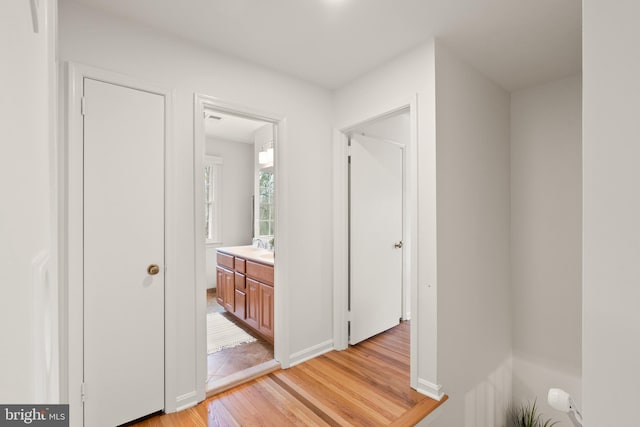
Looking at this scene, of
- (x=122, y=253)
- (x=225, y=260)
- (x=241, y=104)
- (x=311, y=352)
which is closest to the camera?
(x=122, y=253)

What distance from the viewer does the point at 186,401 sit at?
1.95 m

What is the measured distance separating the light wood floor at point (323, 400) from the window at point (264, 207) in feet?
8.78

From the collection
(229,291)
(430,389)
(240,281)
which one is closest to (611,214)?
(430,389)

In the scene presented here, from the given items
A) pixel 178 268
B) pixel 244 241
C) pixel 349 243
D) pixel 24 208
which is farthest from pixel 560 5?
pixel 244 241

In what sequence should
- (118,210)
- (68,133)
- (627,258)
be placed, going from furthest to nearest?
1. (118,210)
2. (68,133)
3. (627,258)

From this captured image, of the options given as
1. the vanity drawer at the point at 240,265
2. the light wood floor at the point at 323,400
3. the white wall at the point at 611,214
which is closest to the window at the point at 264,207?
the vanity drawer at the point at 240,265

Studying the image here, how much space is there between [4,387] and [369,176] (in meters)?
3.00

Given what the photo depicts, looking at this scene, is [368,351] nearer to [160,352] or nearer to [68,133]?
[160,352]

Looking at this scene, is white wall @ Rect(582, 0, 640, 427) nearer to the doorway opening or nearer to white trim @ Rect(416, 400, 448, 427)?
white trim @ Rect(416, 400, 448, 427)

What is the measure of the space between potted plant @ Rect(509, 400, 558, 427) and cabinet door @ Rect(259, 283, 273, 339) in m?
2.58

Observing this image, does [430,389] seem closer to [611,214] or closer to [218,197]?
[611,214]

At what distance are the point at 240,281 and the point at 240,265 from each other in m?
0.19

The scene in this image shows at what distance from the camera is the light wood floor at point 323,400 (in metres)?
1.84

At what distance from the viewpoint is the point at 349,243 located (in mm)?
2910
